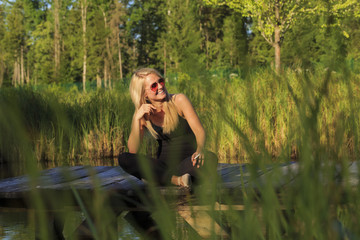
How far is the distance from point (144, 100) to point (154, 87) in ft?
0.40

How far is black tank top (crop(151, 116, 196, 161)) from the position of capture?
400 cm

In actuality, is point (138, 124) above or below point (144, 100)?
below

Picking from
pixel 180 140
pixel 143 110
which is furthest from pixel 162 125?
pixel 143 110

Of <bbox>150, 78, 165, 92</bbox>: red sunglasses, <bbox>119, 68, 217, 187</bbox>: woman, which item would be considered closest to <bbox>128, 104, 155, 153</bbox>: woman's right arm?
<bbox>119, 68, 217, 187</bbox>: woman

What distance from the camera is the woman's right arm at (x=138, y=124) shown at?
12.2ft

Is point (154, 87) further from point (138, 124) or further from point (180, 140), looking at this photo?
point (180, 140)

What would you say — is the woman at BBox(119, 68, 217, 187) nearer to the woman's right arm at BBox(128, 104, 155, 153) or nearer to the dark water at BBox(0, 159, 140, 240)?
the woman's right arm at BBox(128, 104, 155, 153)

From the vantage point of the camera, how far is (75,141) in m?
8.27

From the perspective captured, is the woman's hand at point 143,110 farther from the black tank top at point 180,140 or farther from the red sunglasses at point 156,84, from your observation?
the black tank top at point 180,140

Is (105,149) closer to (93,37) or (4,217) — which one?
(4,217)

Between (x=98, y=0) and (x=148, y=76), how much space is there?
145ft

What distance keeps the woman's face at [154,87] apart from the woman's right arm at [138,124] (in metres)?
0.09

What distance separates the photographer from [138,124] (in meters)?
3.79

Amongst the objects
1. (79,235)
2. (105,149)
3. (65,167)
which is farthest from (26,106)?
(65,167)
